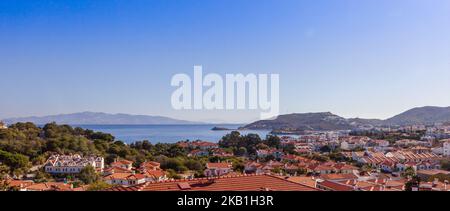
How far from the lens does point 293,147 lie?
18.7 meters

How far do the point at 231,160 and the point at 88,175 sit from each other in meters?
6.09

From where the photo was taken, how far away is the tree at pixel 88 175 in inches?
385

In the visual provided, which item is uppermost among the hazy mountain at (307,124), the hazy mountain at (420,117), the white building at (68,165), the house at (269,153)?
the hazy mountain at (420,117)

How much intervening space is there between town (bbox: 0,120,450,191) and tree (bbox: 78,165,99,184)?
0.04m

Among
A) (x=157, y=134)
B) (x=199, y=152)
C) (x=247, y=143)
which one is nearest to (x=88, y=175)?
(x=199, y=152)

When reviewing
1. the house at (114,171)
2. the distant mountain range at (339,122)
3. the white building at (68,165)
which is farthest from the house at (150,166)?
the distant mountain range at (339,122)

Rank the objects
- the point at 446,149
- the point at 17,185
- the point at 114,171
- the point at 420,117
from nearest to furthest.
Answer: the point at 17,185
the point at 114,171
the point at 446,149
the point at 420,117

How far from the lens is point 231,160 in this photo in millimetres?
14625

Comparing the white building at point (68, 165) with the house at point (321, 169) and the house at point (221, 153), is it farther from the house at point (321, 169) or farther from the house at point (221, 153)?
the house at point (321, 169)

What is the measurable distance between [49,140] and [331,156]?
11.6 metres

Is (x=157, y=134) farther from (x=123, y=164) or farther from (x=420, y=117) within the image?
(x=420, y=117)

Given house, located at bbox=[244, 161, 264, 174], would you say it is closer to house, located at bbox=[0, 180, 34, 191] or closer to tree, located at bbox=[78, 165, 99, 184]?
tree, located at bbox=[78, 165, 99, 184]
